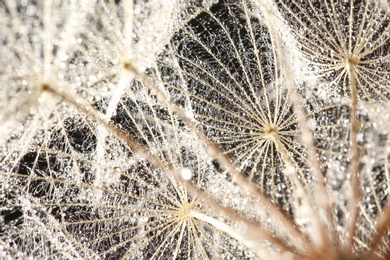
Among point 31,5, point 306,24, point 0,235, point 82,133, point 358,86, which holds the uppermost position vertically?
point 306,24

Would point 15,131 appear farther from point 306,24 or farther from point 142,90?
point 306,24

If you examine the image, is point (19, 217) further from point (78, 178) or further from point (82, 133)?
point (82, 133)

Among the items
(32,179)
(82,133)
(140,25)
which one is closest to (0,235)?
(32,179)

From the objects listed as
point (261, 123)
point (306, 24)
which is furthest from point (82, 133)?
point (306, 24)

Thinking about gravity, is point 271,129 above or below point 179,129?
above

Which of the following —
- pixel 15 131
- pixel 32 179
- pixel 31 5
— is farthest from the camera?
pixel 32 179

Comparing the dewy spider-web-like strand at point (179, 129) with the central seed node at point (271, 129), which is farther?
the central seed node at point (271, 129)

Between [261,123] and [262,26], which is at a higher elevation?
[262,26]

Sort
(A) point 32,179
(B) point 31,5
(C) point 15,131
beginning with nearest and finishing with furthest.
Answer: (B) point 31,5 < (C) point 15,131 < (A) point 32,179

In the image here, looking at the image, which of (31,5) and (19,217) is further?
(19,217)

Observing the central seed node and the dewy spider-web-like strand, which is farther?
the central seed node
